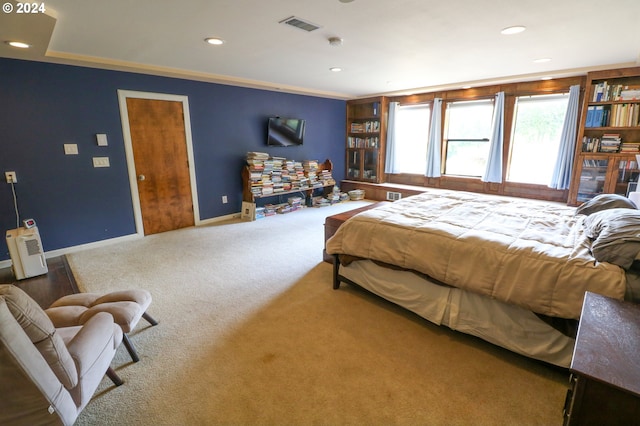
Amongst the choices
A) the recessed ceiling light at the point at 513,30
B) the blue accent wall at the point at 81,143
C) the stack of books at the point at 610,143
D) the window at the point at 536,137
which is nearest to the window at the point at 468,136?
the window at the point at 536,137

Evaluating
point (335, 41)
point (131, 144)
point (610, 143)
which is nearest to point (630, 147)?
point (610, 143)

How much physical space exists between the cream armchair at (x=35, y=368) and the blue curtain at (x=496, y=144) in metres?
5.54

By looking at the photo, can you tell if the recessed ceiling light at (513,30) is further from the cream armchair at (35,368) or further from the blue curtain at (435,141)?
the cream armchair at (35,368)

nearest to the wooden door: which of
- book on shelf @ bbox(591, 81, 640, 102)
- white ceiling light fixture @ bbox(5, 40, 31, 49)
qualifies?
white ceiling light fixture @ bbox(5, 40, 31, 49)

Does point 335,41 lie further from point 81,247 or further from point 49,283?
point 81,247

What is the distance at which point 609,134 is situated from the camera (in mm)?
4027

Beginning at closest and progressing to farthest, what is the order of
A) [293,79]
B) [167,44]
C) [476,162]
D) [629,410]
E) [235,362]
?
→ 1. [629,410]
2. [235,362]
3. [167,44]
4. [293,79]
5. [476,162]

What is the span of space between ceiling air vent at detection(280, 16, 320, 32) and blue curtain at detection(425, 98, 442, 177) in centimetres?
377

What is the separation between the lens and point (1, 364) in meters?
0.96

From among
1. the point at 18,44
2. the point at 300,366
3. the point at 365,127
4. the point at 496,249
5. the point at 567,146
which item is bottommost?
the point at 300,366

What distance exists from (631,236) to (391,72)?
340 cm

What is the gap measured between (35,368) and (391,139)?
243 inches

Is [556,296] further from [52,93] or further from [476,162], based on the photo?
[52,93]

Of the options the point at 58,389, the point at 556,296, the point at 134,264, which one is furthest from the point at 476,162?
the point at 58,389
